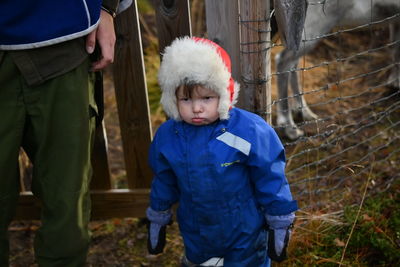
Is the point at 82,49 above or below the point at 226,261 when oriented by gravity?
above

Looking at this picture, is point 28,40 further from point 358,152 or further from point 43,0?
point 358,152

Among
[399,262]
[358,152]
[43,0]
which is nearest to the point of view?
[43,0]

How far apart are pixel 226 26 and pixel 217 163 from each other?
64 centimetres

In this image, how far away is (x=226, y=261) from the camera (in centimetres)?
237

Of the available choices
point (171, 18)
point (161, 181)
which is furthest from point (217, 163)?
point (171, 18)

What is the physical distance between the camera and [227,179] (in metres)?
2.15

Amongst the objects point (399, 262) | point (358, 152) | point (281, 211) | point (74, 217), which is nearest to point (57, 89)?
point (74, 217)

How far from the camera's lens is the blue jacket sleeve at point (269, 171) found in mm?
2125

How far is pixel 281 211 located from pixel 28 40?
123 centimetres

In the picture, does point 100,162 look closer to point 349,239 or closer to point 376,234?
point 349,239

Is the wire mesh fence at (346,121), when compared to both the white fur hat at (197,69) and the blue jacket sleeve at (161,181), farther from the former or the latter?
the blue jacket sleeve at (161,181)

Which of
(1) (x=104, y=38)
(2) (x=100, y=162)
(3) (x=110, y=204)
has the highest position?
(1) (x=104, y=38)

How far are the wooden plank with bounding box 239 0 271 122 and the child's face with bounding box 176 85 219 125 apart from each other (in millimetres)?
344

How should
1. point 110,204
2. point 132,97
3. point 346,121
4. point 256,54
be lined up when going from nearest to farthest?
point 256,54
point 132,97
point 110,204
point 346,121
